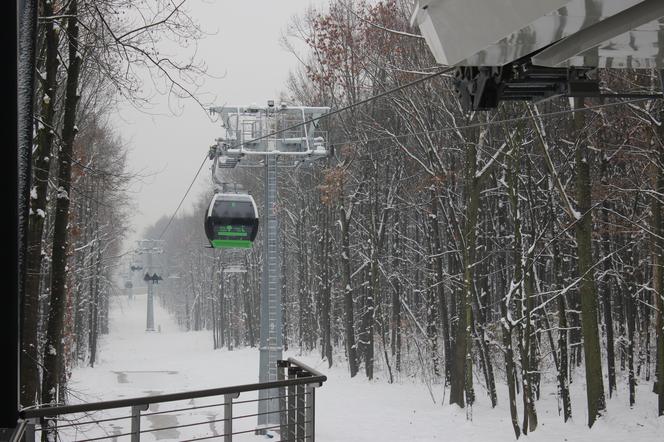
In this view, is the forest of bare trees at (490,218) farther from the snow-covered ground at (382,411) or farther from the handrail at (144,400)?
the handrail at (144,400)

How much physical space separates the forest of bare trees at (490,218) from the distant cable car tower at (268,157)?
225 centimetres

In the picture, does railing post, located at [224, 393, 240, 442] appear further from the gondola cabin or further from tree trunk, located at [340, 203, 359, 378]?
tree trunk, located at [340, 203, 359, 378]

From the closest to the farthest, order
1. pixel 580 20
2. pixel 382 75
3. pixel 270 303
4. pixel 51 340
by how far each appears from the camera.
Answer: pixel 580 20
pixel 51 340
pixel 270 303
pixel 382 75

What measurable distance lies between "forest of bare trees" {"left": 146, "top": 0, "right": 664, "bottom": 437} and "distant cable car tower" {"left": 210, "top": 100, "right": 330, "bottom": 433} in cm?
225

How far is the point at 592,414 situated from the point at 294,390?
8.17m

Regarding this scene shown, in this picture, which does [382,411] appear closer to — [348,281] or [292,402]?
[348,281]

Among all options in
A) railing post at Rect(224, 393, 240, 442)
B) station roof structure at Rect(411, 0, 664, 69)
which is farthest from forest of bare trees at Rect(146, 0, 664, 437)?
railing post at Rect(224, 393, 240, 442)

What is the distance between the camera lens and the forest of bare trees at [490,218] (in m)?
12.8

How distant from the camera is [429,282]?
22312 mm

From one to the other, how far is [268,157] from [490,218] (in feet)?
25.1

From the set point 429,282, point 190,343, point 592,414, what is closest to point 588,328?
point 592,414

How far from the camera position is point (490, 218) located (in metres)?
20.9
